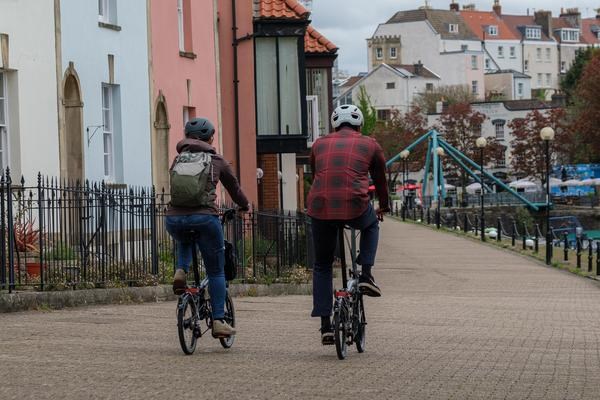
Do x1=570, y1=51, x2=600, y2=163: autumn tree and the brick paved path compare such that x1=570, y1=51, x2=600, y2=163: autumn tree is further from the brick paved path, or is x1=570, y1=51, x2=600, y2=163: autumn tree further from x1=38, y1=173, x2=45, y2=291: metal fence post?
x1=38, y1=173, x2=45, y2=291: metal fence post

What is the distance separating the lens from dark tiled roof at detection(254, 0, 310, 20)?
34719 millimetres

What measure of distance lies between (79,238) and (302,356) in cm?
677

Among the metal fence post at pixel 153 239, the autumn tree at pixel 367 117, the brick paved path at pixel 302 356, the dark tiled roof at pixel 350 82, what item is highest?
the dark tiled roof at pixel 350 82

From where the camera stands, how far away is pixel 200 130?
11727mm

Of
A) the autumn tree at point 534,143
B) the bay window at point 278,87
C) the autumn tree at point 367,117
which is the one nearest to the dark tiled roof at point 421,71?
the autumn tree at point 367,117

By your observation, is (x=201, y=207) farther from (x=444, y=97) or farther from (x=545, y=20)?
(x=545, y=20)

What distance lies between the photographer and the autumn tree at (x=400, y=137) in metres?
116

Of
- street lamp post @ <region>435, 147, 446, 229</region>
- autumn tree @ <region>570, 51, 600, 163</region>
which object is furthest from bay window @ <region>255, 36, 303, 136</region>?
autumn tree @ <region>570, 51, 600, 163</region>

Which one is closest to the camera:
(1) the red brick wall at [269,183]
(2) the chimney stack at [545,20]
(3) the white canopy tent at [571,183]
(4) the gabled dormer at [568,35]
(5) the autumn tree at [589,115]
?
(1) the red brick wall at [269,183]

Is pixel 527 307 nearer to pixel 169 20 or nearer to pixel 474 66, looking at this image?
pixel 169 20

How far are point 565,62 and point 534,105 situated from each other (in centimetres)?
5646

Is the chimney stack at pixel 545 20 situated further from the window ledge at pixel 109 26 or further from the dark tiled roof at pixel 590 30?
the window ledge at pixel 109 26

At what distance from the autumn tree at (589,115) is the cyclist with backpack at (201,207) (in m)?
88.5

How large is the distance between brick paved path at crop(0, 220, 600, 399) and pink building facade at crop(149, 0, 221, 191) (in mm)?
8317
